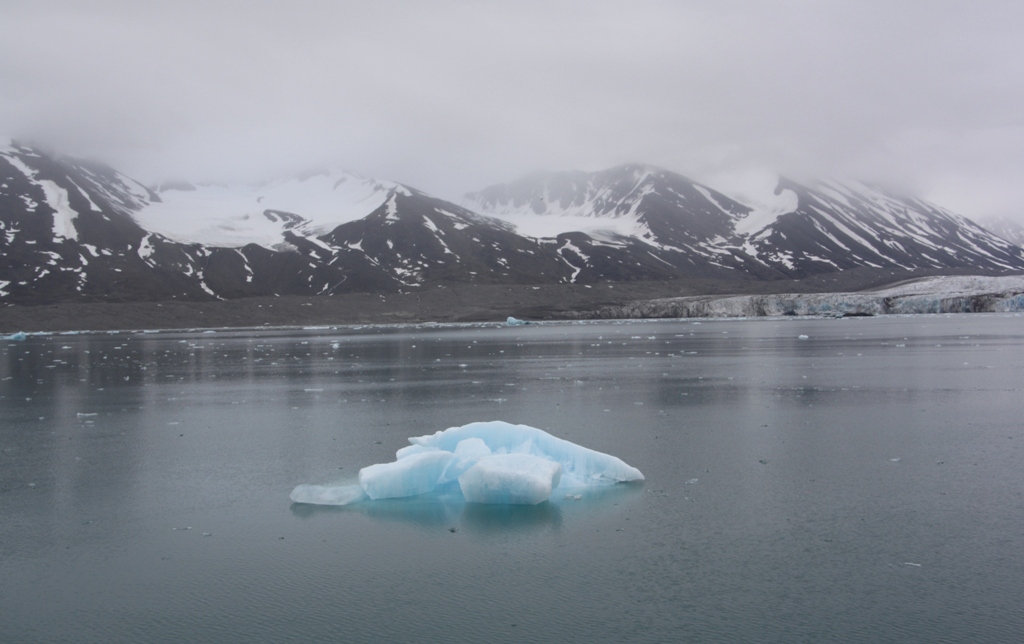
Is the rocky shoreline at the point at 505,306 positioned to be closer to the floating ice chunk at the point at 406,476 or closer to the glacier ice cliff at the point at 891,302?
the glacier ice cliff at the point at 891,302

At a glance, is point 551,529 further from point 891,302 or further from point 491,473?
point 891,302

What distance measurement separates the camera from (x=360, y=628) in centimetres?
695

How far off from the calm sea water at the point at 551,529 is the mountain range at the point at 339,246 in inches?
3766

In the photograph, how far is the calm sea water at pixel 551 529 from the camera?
23.1 ft

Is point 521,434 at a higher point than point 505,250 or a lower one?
lower

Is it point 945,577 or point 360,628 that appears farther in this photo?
point 945,577

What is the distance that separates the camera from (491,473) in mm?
10688

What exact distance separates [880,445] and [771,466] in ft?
8.36

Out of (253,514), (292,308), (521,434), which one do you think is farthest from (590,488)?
(292,308)

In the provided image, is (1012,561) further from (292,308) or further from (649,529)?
(292,308)

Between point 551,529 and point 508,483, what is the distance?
48.1 inches

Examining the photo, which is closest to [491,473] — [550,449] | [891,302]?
[550,449]

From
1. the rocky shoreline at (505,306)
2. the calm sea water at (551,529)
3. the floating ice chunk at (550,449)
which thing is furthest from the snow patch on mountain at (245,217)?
the floating ice chunk at (550,449)

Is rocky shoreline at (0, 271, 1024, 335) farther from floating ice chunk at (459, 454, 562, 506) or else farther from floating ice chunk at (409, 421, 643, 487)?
floating ice chunk at (459, 454, 562, 506)
